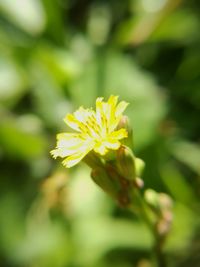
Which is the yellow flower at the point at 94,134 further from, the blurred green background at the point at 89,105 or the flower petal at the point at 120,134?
the blurred green background at the point at 89,105

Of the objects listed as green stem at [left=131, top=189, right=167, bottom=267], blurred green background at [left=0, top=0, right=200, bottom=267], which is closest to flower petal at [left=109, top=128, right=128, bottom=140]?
green stem at [left=131, top=189, right=167, bottom=267]

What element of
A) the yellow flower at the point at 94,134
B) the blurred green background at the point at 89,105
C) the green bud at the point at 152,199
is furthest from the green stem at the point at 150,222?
the blurred green background at the point at 89,105

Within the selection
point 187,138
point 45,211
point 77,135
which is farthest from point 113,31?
point 77,135

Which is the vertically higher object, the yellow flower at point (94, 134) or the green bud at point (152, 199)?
→ the yellow flower at point (94, 134)

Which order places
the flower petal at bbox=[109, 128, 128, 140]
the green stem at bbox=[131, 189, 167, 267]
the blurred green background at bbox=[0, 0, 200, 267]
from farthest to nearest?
the blurred green background at bbox=[0, 0, 200, 267] → the green stem at bbox=[131, 189, 167, 267] → the flower petal at bbox=[109, 128, 128, 140]

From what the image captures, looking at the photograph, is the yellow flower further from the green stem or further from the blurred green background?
the blurred green background
